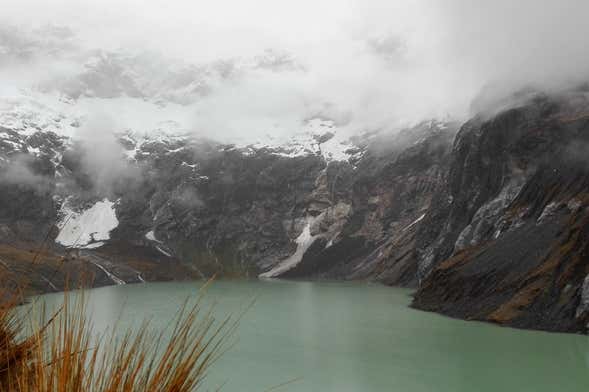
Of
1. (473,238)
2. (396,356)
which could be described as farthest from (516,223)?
(396,356)

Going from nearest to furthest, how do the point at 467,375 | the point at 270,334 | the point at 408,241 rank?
the point at 467,375 < the point at 270,334 < the point at 408,241

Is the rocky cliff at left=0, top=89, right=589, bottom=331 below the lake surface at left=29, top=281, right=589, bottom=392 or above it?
above

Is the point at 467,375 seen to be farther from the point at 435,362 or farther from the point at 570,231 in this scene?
the point at 570,231

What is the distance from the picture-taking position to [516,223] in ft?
285

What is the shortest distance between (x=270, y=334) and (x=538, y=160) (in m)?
63.6

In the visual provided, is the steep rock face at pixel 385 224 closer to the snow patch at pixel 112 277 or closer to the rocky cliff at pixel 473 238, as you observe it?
the rocky cliff at pixel 473 238

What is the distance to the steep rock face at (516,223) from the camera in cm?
5828

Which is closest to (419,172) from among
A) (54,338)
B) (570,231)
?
(570,231)

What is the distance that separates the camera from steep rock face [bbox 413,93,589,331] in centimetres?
5828

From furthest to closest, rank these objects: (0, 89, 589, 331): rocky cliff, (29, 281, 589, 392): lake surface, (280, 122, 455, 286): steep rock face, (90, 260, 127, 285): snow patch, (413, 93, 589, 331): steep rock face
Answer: (280, 122, 455, 286): steep rock face → (90, 260, 127, 285): snow patch → (413, 93, 589, 331): steep rock face → (0, 89, 589, 331): rocky cliff → (29, 281, 589, 392): lake surface

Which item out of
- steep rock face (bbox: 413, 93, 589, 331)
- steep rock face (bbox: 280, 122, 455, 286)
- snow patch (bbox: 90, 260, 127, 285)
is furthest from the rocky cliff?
steep rock face (bbox: 280, 122, 455, 286)

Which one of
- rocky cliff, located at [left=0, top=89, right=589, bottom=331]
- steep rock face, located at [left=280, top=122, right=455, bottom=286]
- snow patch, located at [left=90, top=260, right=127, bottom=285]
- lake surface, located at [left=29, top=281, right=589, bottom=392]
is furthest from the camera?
steep rock face, located at [left=280, top=122, right=455, bottom=286]

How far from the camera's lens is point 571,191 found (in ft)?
259

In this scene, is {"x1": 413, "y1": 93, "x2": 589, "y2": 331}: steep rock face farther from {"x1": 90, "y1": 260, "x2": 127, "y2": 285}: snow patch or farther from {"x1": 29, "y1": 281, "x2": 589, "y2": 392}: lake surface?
{"x1": 90, "y1": 260, "x2": 127, "y2": 285}: snow patch
